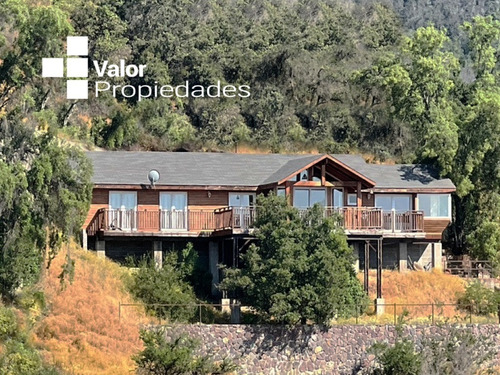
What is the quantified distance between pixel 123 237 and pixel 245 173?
592 cm

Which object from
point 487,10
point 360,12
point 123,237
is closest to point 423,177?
point 123,237

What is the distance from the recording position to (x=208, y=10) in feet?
282

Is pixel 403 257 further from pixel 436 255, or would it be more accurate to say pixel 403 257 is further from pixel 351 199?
pixel 351 199

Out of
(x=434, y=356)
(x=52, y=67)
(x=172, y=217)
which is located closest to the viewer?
(x=434, y=356)

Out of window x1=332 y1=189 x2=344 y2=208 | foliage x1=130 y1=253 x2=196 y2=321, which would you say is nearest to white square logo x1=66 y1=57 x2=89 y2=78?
foliage x1=130 y1=253 x2=196 y2=321

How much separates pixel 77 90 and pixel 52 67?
1226cm

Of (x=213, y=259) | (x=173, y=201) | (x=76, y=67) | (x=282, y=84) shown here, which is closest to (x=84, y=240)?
(x=173, y=201)

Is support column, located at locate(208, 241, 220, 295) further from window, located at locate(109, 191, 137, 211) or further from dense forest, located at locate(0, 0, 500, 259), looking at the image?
dense forest, located at locate(0, 0, 500, 259)

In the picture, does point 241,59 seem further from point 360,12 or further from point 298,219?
point 298,219

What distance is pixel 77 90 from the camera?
212 feet

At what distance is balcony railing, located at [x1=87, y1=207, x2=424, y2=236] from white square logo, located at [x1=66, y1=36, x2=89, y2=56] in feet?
61.5

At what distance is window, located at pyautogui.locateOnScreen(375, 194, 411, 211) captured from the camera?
53156 mm

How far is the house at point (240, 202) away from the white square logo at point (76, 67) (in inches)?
401

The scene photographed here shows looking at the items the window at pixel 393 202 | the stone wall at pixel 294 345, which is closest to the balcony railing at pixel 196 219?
the window at pixel 393 202
